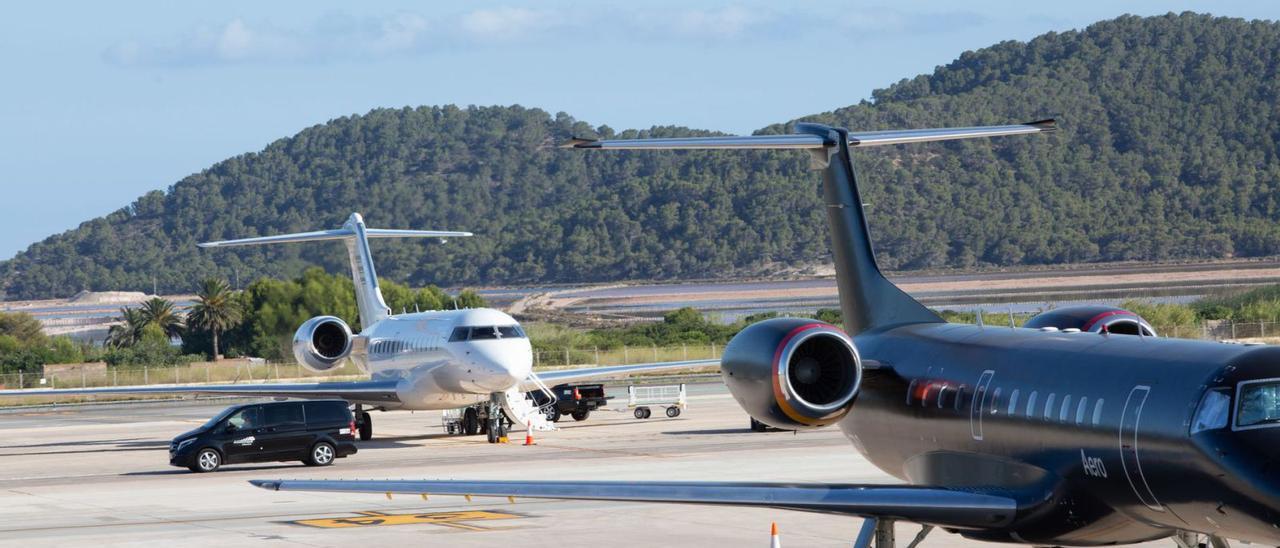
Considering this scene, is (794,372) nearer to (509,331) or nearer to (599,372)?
(509,331)

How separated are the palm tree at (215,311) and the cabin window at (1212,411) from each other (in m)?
88.3

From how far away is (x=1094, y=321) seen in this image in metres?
18.1

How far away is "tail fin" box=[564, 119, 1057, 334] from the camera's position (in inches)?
723

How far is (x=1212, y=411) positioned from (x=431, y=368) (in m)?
27.8

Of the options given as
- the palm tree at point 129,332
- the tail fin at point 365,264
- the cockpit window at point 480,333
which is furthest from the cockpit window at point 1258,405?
the palm tree at point 129,332

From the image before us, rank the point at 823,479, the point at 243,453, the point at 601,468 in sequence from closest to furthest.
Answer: the point at 823,479 → the point at 601,468 → the point at 243,453

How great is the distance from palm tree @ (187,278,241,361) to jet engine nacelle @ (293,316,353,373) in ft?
185

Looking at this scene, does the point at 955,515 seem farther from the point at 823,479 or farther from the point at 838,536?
the point at 823,479

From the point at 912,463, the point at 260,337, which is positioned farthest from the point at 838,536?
the point at 260,337

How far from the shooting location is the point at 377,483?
1415cm

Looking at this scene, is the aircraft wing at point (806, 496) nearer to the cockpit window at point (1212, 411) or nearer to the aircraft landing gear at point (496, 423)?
the cockpit window at point (1212, 411)

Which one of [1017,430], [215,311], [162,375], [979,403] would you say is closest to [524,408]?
[979,403]

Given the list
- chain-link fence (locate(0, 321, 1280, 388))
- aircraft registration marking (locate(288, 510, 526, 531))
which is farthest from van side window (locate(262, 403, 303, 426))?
chain-link fence (locate(0, 321, 1280, 388))

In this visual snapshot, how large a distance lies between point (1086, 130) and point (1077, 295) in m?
76.8
